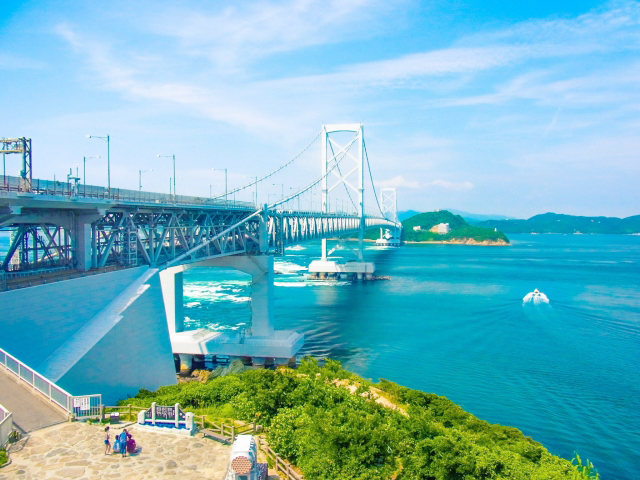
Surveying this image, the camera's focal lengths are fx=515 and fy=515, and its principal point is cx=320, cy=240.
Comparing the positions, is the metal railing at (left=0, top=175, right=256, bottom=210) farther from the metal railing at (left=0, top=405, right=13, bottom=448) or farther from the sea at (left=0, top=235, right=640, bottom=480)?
the sea at (left=0, top=235, right=640, bottom=480)

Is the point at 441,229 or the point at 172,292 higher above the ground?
the point at 441,229

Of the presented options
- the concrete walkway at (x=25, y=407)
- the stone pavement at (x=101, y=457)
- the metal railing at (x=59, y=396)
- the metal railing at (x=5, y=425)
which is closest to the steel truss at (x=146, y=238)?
the metal railing at (x=59, y=396)

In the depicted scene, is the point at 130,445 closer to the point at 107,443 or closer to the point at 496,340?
the point at 107,443

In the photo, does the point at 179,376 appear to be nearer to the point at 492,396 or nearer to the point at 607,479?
the point at 492,396

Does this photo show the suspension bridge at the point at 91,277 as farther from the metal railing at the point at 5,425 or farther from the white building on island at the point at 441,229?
the white building on island at the point at 441,229

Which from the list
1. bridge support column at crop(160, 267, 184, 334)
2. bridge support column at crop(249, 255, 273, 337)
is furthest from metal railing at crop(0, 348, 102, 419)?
bridge support column at crop(249, 255, 273, 337)

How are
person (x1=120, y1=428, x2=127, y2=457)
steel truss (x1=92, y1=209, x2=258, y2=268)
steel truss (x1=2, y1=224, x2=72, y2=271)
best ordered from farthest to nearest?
1. steel truss (x1=92, y1=209, x2=258, y2=268)
2. steel truss (x1=2, y1=224, x2=72, y2=271)
3. person (x1=120, y1=428, x2=127, y2=457)

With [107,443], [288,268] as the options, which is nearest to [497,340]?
[107,443]
